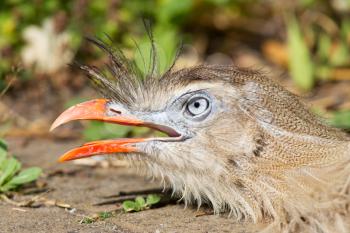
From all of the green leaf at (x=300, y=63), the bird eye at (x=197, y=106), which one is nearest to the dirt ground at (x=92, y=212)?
the bird eye at (x=197, y=106)

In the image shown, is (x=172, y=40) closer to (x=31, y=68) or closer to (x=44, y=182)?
(x=31, y=68)

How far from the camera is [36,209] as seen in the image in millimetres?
3379

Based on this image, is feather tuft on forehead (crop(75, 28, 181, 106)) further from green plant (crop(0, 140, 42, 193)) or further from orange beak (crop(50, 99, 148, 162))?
green plant (crop(0, 140, 42, 193))

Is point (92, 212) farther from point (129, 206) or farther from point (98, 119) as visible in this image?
point (98, 119)

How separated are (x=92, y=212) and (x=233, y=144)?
27.3 inches

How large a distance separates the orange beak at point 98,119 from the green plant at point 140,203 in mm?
259

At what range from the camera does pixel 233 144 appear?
310 cm

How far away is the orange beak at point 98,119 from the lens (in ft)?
10.5

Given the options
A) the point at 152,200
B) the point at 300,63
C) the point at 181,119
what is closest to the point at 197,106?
the point at 181,119

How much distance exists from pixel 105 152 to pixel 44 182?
754 millimetres

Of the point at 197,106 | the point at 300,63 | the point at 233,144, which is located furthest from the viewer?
the point at 300,63

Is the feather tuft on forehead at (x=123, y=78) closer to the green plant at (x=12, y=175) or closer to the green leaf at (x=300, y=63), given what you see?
the green plant at (x=12, y=175)

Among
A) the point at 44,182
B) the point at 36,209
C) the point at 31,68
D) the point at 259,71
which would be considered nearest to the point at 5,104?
the point at 31,68

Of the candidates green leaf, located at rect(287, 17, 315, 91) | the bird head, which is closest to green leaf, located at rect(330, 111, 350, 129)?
the bird head
